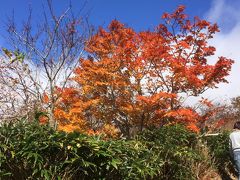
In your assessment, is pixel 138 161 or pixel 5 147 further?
pixel 138 161

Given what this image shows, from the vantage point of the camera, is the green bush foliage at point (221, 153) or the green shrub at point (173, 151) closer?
the green shrub at point (173, 151)

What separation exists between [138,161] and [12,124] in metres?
2.30

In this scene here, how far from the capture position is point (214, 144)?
11898mm

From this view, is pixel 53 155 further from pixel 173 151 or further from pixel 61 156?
pixel 173 151

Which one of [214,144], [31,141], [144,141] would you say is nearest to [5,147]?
[31,141]

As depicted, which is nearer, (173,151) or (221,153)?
(173,151)

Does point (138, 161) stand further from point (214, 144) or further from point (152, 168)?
point (214, 144)

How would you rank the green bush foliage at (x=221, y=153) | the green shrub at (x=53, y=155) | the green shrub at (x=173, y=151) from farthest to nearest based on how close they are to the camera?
the green bush foliage at (x=221, y=153)
the green shrub at (x=173, y=151)
the green shrub at (x=53, y=155)

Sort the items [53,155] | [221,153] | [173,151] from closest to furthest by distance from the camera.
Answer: [53,155] → [173,151] → [221,153]

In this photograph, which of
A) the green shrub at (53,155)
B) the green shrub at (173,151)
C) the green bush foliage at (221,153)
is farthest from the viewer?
the green bush foliage at (221,153)

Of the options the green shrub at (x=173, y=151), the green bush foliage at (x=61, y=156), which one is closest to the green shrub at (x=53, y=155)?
the green bush foliage at (x=61, y=156)

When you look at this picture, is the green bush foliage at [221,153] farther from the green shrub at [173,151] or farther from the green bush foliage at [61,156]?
the green bush foliage at [61,156]

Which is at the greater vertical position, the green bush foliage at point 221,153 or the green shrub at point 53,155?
the green bush foliage at point 221,153

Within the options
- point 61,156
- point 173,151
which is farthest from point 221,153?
point 61,156
